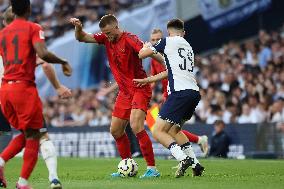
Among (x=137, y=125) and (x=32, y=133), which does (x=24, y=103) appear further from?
(x=137, y=125)

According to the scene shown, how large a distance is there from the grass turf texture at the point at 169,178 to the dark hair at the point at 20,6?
2517 mm

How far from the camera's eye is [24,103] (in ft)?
31.8

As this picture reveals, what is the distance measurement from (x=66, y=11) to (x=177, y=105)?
19.2 metres

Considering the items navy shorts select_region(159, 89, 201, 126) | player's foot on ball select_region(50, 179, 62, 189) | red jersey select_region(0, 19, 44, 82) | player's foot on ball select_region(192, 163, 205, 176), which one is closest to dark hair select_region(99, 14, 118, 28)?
navy shorts select_region(159, 89, 201, 126)

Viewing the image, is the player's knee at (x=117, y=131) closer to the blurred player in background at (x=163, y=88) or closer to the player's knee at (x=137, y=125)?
the player's knee at (x=137, y=125)

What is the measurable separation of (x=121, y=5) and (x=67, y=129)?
5.68 metres

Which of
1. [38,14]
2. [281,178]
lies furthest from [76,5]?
[281,178]

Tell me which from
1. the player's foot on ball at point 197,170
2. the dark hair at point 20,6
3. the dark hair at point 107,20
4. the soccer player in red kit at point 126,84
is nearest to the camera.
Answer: the dark hair at point 20,6

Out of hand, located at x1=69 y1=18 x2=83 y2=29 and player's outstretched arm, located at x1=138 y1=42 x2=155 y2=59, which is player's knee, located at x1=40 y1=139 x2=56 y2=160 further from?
hand, located at x1=69 y1=18 x2=83 y2=29

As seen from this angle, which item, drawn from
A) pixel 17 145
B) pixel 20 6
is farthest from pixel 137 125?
pixel 20 6

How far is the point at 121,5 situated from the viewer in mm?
28469

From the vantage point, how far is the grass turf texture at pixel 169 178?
10898 mm

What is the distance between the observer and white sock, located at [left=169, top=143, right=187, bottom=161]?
40.1 feet

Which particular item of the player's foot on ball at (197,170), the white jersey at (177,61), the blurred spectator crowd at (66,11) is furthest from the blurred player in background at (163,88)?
the blurred spectator crowd at (66,11)
